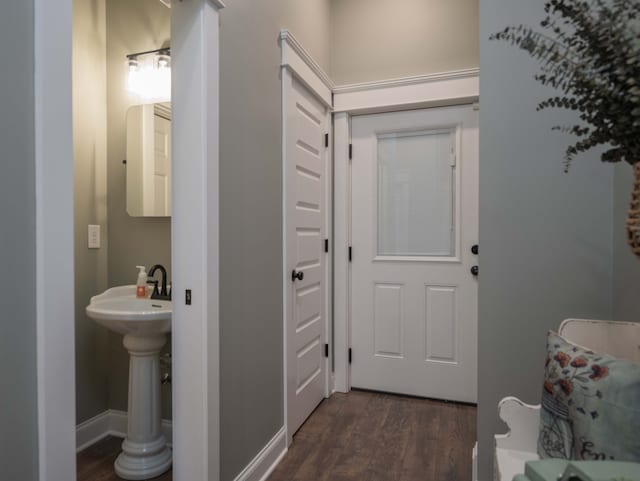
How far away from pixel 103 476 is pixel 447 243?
2407 millimetres

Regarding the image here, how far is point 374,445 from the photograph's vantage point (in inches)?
86.7

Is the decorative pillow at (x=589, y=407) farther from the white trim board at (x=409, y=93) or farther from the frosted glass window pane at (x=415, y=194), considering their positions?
the white trim board at (x=409, y=93)

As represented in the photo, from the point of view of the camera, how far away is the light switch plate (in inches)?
86.4

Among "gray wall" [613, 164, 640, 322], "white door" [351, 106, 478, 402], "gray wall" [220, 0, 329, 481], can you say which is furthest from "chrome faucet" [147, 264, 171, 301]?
"gray wall" [613, 164, 640, 322]

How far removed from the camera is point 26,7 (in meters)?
0.88

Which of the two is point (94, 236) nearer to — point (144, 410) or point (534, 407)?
point (144, 410)

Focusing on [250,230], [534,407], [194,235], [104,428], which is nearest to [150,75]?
[250,230]

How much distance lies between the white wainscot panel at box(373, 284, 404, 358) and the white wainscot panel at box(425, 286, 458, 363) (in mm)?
191

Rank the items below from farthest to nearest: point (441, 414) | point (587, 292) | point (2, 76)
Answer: point (441, 414)
point (587, 292)
point (2, 76)

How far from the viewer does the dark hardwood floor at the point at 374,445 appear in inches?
76.4

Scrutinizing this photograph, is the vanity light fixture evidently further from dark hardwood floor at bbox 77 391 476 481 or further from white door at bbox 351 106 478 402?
dark hardwood floor at bbox 77 391 476 481

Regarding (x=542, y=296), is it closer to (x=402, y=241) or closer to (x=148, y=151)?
(x=402, y=241)

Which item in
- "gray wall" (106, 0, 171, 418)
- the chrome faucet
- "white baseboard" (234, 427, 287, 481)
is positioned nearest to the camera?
"white baseboard" (234, 427, 287, 481)

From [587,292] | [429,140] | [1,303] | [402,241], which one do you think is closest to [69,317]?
[1,303]
